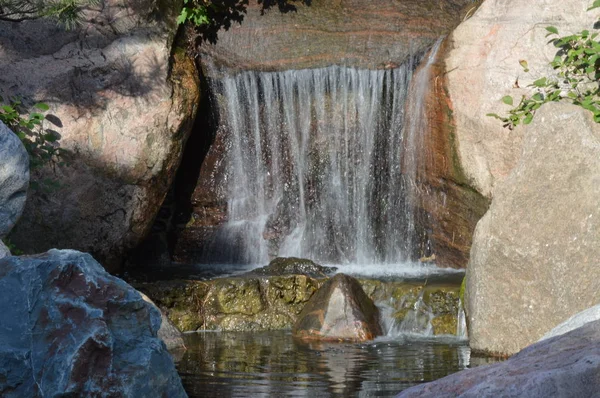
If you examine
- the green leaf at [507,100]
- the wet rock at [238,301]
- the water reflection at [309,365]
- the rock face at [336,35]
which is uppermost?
the rock face at [336,35]

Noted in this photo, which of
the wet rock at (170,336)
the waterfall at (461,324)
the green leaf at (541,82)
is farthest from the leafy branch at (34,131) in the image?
the green leaf at (541,82)

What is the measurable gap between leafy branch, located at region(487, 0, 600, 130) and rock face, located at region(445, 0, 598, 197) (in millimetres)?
111

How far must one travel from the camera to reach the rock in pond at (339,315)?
7.59m

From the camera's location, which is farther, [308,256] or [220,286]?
[308,256]

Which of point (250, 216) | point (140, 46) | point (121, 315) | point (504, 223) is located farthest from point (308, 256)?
point (121, 315)

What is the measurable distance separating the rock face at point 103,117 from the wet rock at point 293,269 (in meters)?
1.29

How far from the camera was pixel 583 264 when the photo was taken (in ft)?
20.2

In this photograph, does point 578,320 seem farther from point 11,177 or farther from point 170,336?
point 170,336

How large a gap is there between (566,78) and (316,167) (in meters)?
2.83

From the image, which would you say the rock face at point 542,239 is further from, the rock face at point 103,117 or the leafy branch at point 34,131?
the leafy branch at point 34,131

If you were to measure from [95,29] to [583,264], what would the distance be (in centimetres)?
527

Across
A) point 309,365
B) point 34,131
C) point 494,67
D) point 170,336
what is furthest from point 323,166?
point 309,365

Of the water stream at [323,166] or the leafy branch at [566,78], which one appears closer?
the leafy branch at [566,78]

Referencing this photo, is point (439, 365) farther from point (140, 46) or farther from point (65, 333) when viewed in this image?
point (140, 46)
